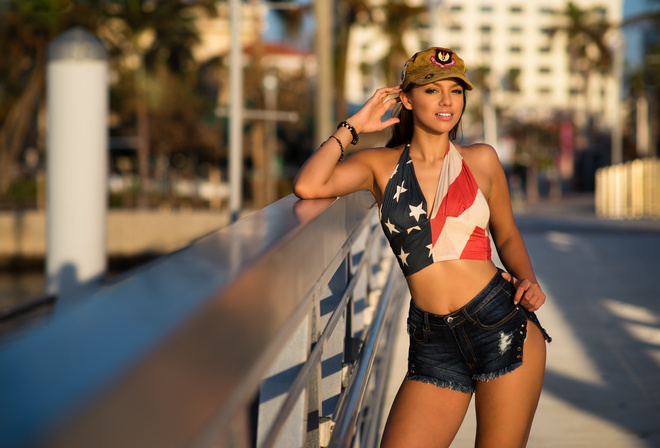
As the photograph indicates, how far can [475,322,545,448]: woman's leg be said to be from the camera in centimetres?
279

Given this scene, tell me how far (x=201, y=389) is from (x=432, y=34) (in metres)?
37.9

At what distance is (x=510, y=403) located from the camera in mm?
2797

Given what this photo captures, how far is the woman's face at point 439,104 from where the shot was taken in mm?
2967

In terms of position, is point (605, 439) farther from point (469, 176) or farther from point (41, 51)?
point (41, 51)

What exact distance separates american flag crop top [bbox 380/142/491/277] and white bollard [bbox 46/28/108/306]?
440cm

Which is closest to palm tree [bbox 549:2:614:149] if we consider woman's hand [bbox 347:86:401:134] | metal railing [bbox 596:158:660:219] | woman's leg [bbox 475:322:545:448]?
metal railing [bbox 596:158:660:219]

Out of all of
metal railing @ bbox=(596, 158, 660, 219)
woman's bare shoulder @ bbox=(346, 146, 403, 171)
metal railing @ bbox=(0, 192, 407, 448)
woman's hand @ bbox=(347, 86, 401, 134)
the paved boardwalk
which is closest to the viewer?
metal railing @ bbox=(0, 192, 407, 448)

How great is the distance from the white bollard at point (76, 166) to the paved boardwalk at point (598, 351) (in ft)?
8.36

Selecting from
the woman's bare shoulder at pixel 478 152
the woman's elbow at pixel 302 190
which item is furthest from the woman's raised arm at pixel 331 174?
the woman's bare shoulder at pixel 478 152

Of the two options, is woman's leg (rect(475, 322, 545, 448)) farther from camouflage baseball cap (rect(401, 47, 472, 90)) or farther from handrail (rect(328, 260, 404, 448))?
camouflage baseball cap (rect(401, 47, 472, 90))

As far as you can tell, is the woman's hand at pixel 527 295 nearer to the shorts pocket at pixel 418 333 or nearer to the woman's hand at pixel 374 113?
the shorts pocket at pixel 418 333

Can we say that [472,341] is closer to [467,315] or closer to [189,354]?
[467,315]

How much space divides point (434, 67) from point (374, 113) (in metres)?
0.46

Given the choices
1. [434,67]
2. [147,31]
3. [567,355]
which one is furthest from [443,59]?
[147,31]
